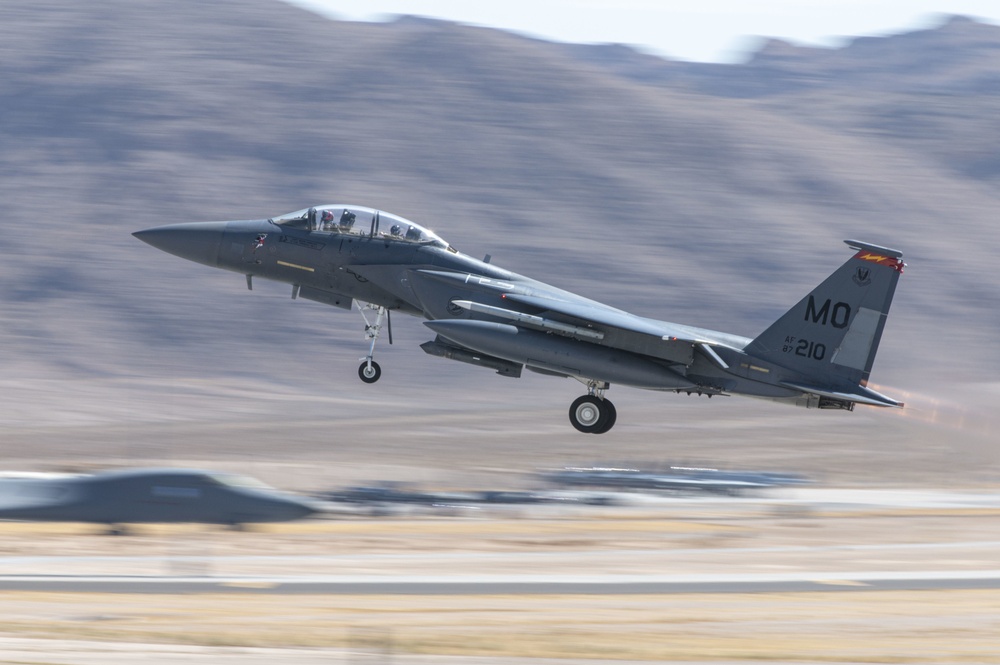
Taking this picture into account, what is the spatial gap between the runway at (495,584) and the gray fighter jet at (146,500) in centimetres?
606

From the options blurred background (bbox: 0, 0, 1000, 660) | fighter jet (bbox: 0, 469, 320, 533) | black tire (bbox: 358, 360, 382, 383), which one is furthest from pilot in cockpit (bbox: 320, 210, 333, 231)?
blurred background (bbox: 0, 0, 1000, 660)

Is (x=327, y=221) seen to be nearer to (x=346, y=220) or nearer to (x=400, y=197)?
(x=346, y=220)

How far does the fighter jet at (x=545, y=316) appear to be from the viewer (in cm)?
2475

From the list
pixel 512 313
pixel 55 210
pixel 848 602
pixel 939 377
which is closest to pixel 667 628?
pixel 848 602

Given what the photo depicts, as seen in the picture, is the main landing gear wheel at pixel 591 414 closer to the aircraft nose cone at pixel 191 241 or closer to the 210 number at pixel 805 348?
the 210 number at pixel 805 348

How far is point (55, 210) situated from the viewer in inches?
3371

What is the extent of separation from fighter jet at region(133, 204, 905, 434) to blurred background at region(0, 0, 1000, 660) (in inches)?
851

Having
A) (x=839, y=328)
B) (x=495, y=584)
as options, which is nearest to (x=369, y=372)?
(x=495, y=584)

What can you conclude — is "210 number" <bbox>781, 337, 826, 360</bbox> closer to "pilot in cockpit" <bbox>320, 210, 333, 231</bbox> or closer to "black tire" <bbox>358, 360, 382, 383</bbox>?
"black tire" <bbox>358, 360, 382, 383</bbox>

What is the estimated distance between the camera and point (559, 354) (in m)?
24.8

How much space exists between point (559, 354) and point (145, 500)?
12.0 metres

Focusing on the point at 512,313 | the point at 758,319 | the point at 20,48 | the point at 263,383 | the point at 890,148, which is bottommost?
the point at 263,383

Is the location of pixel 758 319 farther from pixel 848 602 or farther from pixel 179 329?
pixel 848 602

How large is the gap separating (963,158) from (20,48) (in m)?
77.9
